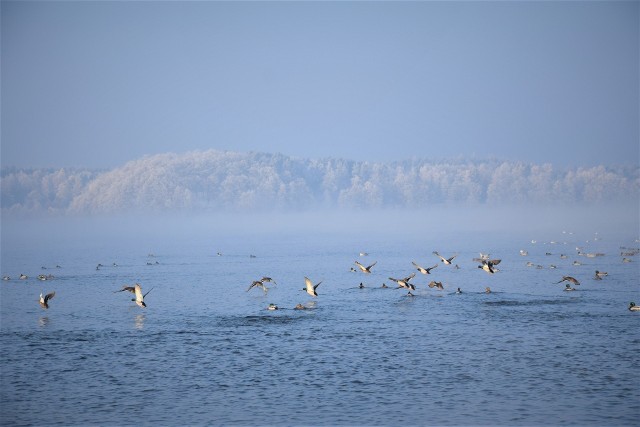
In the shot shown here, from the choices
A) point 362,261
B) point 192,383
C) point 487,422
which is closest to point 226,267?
point 362,261

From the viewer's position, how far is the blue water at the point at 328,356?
23.6 m

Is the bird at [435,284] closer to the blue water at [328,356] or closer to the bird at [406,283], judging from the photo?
the blue water at [328,356]

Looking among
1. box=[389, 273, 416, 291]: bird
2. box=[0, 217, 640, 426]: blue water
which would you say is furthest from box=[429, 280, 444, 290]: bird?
box=[389, 273, 416, 291]: bird

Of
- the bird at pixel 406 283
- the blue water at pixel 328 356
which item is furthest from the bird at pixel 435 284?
the bird at pixel 406 283

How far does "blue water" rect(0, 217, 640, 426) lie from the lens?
77.4ft

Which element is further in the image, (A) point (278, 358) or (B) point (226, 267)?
(B) point (226, 267)

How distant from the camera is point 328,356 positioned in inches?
1209

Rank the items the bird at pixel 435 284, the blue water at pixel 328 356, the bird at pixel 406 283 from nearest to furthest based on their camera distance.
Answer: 1. the blue water at pixel 328 356
2. the bird at pixel 406 283
3. the bird at pixel 435 284

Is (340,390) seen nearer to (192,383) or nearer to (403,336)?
(192,383)

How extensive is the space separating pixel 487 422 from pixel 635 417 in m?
4.71

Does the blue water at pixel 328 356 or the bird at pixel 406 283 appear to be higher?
the bird at pixel 406 283

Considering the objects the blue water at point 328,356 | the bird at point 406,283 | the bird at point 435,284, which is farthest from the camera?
the bird at point 435,284

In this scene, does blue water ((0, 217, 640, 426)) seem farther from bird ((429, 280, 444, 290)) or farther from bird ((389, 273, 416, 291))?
bird ((389, 273, 416, 291))

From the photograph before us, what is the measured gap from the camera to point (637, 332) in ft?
114
